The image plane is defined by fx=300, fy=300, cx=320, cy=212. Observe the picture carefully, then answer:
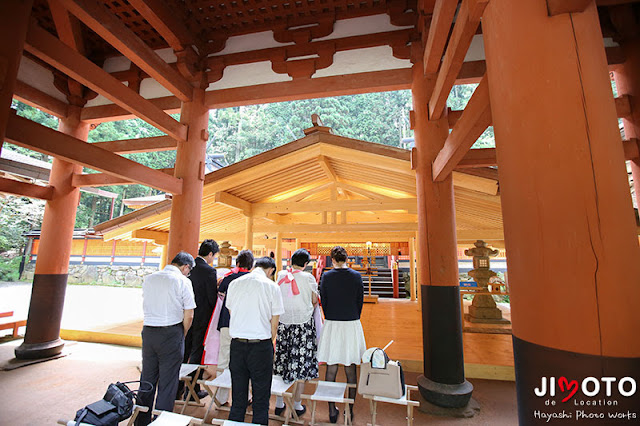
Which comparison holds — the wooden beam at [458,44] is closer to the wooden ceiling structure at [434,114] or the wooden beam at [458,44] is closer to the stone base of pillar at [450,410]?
the wooden ceiling structure at [434,114]

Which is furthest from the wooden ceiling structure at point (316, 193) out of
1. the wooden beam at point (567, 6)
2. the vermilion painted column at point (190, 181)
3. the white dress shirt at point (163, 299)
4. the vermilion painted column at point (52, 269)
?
the white dress shirt at point (163, 299)

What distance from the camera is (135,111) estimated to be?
3.61 m

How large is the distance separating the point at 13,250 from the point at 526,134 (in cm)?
2232

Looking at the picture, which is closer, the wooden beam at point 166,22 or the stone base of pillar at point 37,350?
the wooden beam at point 166,22

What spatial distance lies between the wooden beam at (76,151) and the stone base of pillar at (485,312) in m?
6.88

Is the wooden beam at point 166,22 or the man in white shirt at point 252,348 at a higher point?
the wooden beam at point 166,22

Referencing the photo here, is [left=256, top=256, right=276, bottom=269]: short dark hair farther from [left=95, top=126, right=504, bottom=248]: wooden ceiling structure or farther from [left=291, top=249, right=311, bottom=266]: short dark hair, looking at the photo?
[left=95, top=126, right=504, bottom=248]: wooden ceiling structure

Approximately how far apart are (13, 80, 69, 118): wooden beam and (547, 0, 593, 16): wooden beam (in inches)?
238

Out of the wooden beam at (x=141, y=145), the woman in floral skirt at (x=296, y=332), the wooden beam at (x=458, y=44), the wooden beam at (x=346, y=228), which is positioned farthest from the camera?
the wooden beam at (x=346, y=228)

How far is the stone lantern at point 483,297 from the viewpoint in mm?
6862

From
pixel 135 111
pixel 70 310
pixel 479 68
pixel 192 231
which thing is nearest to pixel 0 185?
pixel 135 111

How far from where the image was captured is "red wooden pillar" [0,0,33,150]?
212 cm

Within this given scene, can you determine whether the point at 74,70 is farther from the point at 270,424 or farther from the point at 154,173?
the point at 270,424

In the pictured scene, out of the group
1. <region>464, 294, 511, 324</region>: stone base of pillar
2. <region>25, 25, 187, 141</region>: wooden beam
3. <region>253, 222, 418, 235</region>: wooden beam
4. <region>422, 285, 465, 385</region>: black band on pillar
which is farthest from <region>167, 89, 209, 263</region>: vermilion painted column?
<region>464, 294, 511, 324</region>: stone base of pillar
